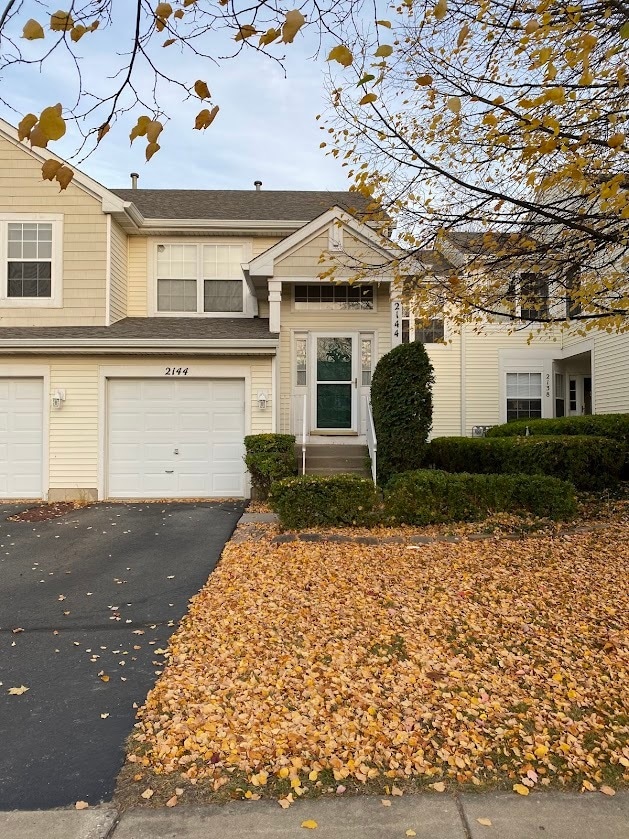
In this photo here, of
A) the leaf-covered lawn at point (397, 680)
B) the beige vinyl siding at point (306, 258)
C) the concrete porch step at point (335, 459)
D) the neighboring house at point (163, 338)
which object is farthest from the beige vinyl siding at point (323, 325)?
the leaf-covered lawn at point (397, 680)

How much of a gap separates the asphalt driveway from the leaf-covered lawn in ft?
0.79

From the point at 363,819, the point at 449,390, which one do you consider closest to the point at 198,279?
the point at 449,390

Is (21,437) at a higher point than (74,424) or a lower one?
lower

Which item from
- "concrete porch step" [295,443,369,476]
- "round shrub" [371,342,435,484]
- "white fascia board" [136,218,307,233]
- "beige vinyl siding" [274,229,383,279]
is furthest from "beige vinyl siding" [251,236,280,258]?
"round shrub" [371,342,435,484]

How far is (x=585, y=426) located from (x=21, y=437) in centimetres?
1119

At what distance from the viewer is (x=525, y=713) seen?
3.11 meters

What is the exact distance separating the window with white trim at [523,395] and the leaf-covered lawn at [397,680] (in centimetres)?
1116

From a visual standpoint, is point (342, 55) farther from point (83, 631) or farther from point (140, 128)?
point (83, 631)

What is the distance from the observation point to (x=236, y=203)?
13.9m

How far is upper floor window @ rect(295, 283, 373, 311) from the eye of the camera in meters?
11.5

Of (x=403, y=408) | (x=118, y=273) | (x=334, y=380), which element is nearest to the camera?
(x=403, y=408)

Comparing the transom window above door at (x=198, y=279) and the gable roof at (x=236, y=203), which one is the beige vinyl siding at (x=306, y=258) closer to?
the gable roof at (x=236, y=203)

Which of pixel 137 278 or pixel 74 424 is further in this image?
pixel 137 278

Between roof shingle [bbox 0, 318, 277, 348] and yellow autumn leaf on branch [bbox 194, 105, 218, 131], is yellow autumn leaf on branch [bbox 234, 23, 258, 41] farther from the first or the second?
roof shingle [bbox 0, 318, 277, 348]
